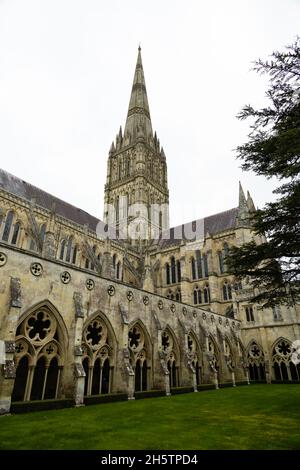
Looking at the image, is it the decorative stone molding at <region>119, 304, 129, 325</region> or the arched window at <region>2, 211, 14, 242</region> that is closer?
the decorative stone molding at <region>119, 304, 129, 325</region>

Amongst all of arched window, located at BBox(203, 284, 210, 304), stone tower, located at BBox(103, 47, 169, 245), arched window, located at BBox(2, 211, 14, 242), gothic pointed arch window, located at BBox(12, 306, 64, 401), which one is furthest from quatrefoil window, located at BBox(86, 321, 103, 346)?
stone tower, located at BBox(103, 47, 169, 245)

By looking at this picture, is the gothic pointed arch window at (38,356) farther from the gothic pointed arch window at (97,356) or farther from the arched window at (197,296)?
the arched window at (197,296)

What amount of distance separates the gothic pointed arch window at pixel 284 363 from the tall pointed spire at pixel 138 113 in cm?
4699

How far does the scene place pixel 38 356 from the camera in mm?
13125

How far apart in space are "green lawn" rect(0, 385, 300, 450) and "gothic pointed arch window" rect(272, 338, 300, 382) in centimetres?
1949

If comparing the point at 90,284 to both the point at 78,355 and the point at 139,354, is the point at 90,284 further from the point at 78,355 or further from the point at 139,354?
the point at 139,354

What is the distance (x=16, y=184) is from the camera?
31906mm

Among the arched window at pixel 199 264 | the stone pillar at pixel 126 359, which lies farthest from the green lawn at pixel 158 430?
the arched window at pixel 199 264

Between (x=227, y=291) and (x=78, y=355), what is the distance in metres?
26.2

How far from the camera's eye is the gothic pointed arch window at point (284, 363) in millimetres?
26844

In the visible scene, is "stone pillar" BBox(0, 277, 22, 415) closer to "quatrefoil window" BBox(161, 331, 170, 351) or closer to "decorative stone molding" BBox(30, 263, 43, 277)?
"decorative stone molding" BBox(30, 263, 43, 277)

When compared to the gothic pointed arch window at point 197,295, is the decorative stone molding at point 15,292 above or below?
below

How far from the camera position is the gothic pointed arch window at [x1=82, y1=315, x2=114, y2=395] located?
49.9ft
